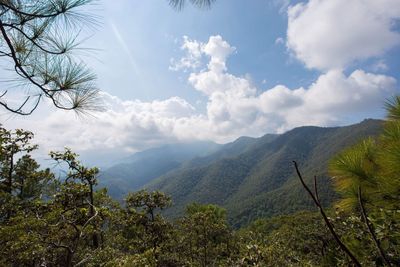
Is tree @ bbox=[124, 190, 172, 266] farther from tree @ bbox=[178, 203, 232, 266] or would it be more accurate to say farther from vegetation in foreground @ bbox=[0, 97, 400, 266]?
tree @ bbox=[178, 203, 232, 266]

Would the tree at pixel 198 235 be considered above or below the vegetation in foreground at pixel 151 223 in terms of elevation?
below

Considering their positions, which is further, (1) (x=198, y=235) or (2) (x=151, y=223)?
(1) (x=198, y=235)

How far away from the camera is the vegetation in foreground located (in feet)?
9.97

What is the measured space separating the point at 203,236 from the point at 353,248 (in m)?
14.0

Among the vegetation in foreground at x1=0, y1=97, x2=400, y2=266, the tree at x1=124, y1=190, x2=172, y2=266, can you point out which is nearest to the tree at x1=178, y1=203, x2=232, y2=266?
the vegetation in foreground at x1=0, y1=97, x2=400, y2=266

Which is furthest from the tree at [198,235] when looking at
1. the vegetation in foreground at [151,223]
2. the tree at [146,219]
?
the tree at [146,219]

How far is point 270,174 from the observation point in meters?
187

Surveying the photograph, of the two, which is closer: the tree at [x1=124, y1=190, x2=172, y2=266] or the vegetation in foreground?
the vegetation in foreground

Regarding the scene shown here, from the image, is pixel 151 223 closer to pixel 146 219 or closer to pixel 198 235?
pixel 146 219

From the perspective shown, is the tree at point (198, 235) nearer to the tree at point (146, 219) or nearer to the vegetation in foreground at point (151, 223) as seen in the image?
the vegetation in foreground at point (151, 223)

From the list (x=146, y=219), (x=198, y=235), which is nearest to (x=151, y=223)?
(x=146, y=219)

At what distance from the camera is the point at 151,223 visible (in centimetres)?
1316

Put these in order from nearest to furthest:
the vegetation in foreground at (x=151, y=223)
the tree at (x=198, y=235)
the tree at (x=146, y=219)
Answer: the vegetation in foreground at (x=151, y=223) → the tree at (x=146, y=219) → the tree at (x=198, y=235)

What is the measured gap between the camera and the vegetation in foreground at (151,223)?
9.97 ft
